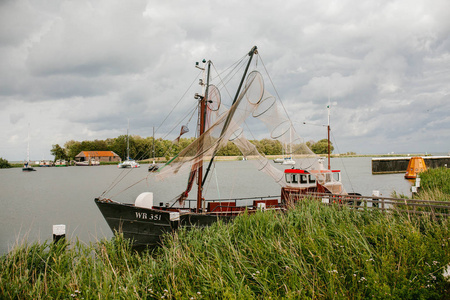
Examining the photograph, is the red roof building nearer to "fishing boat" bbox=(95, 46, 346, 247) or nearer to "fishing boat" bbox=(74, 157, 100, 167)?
"fishing boat" bbox=(74, 157, 100, 167)

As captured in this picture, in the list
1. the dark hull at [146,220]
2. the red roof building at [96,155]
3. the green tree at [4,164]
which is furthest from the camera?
the red roof building at [96,155]

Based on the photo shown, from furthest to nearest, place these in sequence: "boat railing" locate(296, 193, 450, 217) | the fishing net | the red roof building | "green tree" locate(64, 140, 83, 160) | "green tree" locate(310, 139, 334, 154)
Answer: "green tree" locate(64, 140, 83, 160) < the red roof building < "green tree" locate(310, 139, 334, 154) < the fishing net < "boat railing" locate(296, 193, 450, 217)

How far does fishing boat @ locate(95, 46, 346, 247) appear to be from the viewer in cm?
1195

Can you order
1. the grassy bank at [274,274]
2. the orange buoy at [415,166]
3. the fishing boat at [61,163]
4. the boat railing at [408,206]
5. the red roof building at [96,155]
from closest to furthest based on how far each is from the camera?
the grassy bank at [274,274]
the boat railing at [408,206]
the orange buoy at [415,166]
the fishing boat at [61,163]
the red roof building at [96,155]

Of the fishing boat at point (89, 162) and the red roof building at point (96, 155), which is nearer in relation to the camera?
the fishing boat at point (89, 162)

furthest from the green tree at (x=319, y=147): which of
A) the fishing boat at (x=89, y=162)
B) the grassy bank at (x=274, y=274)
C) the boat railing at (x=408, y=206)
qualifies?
the fishing boat at (x=89, y=162)

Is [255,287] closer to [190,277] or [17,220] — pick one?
[190,277]

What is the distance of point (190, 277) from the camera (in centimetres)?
603

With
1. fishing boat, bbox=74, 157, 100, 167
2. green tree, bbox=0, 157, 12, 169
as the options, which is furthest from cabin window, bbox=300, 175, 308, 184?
green tree, bbox=0, 157, 12, 169

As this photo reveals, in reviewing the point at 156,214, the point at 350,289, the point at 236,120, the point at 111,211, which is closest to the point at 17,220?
the point at 111,211

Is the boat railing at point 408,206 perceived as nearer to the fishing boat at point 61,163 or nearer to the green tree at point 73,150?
the fishing boat at point 61,163

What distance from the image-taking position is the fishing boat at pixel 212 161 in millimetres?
11953

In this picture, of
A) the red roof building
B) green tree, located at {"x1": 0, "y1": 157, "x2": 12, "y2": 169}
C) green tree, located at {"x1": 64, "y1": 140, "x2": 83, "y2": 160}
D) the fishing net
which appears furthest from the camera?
green tree, located at {"x1": 64, "y1": 140, "x2": 83, "y2": 160}

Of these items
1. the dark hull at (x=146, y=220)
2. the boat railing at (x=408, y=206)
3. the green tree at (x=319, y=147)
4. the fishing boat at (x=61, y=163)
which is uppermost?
the green tree at (x=319, y=147)
